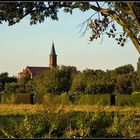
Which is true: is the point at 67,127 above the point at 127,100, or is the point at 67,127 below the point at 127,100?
below

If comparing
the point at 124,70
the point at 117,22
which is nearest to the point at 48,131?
the point at 117,22

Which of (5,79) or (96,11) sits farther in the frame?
(5,79)

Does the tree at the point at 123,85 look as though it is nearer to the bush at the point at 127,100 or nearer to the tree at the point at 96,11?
the bush at the point at 127,100

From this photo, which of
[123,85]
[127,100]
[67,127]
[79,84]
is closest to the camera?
[67,127]

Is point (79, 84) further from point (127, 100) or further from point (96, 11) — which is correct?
point (96, 11)

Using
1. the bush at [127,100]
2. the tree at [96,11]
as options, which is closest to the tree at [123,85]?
the bush at [127,100]

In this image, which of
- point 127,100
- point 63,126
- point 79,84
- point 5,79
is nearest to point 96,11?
point 63,126

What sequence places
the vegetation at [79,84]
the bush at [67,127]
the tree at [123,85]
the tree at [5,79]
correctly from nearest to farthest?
1. the bush at [67,127]
2. the vegetation at [79,84]
3. the tree at [123,85]
4. the tree at [5,79]

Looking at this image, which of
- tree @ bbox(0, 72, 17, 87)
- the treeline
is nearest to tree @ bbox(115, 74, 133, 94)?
the treeline

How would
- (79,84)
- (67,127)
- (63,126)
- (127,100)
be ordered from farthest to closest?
1. (79,84)
2. (127,100)
3. (63,126)
4. (67,127)

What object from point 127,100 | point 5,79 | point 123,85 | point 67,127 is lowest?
point 67,127

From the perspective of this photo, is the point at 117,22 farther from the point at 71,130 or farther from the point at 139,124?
the point at 71,130

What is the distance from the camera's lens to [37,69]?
166 m

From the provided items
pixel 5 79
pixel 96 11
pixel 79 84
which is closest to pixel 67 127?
pixel 96 11
